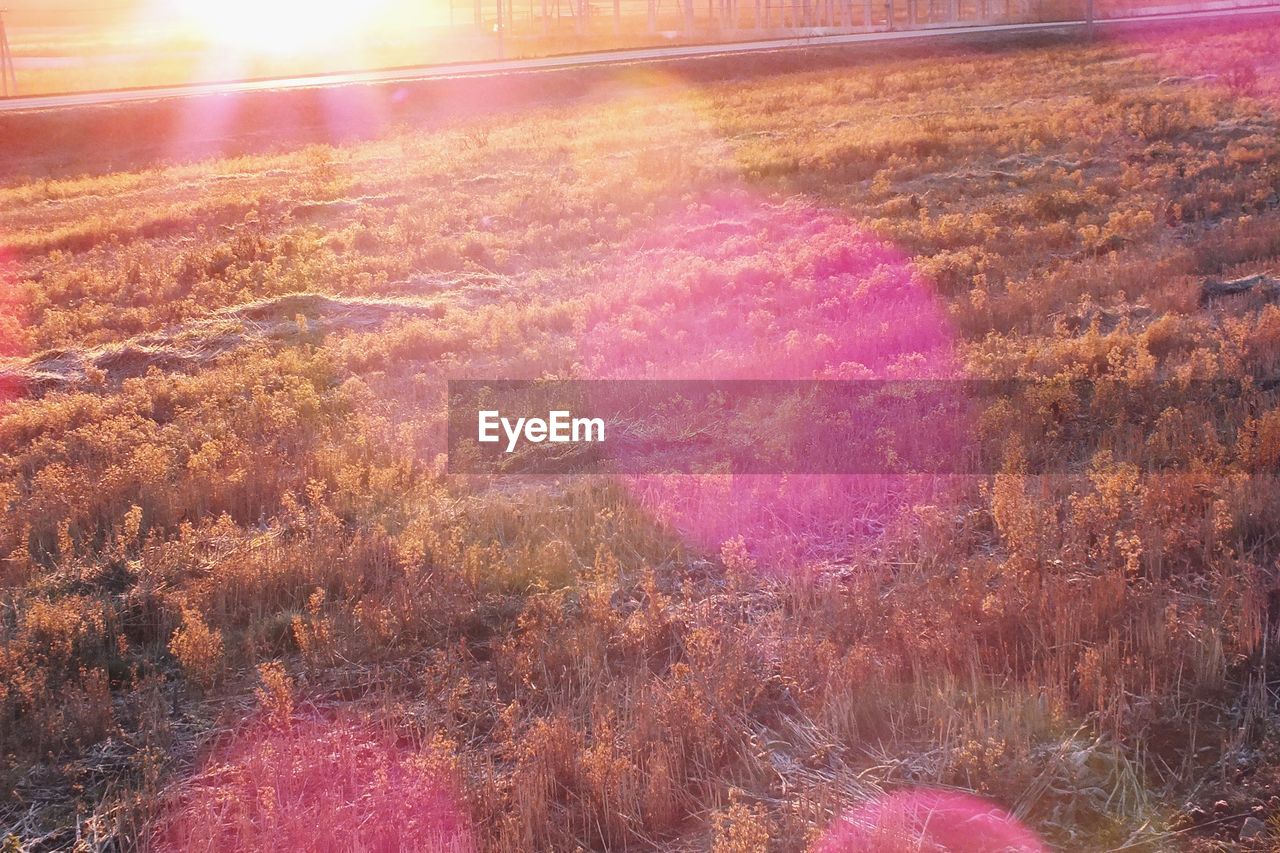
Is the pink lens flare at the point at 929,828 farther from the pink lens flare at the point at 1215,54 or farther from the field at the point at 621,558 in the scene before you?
the pink lens flare at the point at 1215,54

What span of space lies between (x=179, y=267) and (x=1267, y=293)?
1408 cm

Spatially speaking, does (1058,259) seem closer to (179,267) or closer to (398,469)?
(398,469)

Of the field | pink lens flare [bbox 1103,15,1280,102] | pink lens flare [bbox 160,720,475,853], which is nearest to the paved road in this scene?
pink lens flare [bbox 1103,15,1280,102]

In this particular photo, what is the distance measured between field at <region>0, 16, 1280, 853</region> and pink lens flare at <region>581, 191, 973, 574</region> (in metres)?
0.07

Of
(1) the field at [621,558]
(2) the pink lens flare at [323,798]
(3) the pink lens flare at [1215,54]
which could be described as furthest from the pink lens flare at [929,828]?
(3) the pink lens flare at [1215,54]

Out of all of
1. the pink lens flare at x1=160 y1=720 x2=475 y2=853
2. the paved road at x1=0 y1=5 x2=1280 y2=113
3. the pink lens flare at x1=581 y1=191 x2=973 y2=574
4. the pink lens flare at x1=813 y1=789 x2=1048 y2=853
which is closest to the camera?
the pink lens flare at x1=813 y1=789 x2=1048 y2=853

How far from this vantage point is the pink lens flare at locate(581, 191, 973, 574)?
312 inches

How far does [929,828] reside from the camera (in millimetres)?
4836

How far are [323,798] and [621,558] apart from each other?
291cm

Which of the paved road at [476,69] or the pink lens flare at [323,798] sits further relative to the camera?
the paved road at [476,69]

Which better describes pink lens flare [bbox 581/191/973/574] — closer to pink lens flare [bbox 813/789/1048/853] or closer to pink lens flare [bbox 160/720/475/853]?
pink lens flare [bbox 813/789/1048/853]

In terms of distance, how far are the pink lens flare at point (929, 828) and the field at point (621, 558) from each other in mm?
45

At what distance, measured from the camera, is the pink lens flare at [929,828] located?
4.64 m

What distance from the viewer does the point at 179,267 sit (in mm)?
16328
